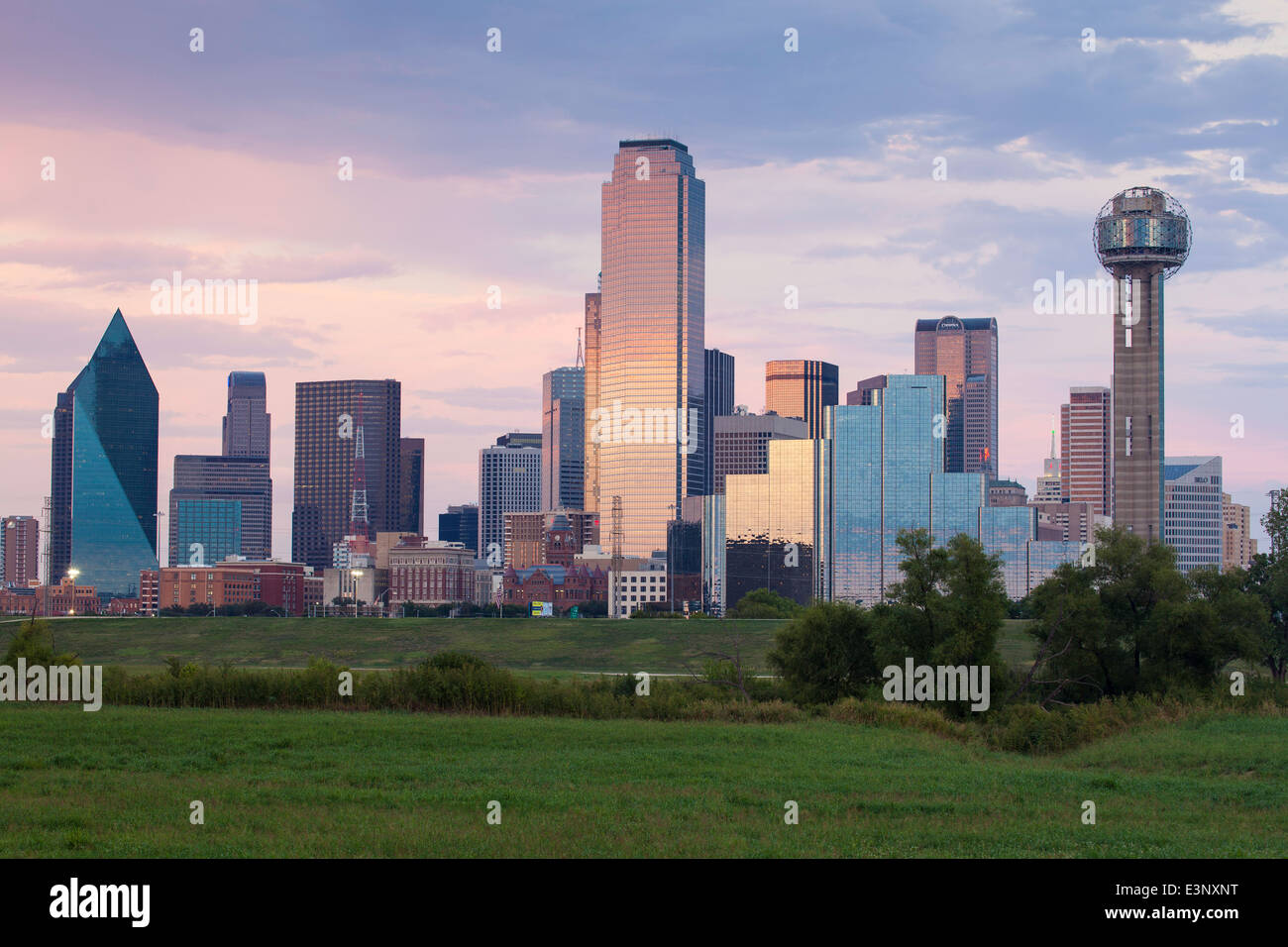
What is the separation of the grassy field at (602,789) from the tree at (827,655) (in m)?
11.5

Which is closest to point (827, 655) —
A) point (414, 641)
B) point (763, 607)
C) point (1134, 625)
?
point (1134, 625)

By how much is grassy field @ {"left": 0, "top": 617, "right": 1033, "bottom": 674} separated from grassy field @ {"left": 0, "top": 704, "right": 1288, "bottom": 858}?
149 feet

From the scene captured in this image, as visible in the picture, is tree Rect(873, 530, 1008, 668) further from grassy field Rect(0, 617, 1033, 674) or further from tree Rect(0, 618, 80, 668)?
tree Rect(0, 618, 80, 668)

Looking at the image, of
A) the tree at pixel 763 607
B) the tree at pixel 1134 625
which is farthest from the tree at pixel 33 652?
the tree at pixel 763 607

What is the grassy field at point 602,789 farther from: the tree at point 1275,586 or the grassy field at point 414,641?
the grassy field at point 414,641

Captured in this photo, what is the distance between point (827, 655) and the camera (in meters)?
53.6

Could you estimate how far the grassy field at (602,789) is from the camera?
21344 mm

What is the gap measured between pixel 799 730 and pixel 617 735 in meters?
6.20

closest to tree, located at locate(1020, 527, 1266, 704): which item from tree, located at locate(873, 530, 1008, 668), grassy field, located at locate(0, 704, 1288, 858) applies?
tree, located at locate(873, 530, 1008, 668)

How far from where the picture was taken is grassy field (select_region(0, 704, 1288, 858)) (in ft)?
70.0

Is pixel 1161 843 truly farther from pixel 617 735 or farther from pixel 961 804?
pixel 617 735
